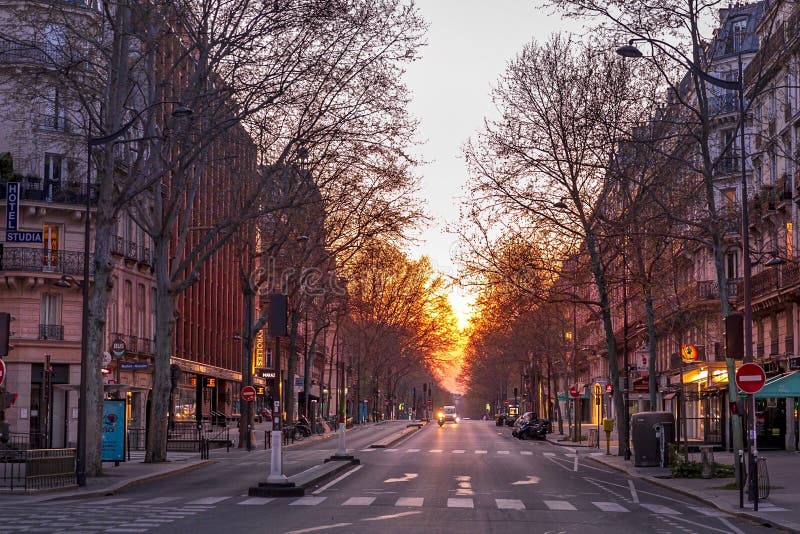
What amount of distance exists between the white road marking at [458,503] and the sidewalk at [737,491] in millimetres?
5023

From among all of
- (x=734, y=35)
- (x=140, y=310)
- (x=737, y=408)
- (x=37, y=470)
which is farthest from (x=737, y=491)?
(x=140, y=310)

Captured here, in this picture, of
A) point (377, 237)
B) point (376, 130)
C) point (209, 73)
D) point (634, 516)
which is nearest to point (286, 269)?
point (377, 237)

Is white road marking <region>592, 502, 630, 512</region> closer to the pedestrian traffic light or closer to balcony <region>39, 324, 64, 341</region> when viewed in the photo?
the pedestrian traffic light

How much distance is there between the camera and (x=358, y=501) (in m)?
23.7

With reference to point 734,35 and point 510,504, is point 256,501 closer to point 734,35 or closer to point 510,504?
point 510,504

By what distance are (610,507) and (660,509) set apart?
3.26ft

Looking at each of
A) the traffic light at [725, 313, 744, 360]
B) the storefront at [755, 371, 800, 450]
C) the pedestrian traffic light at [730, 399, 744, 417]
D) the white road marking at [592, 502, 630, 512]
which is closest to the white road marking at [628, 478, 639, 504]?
the white road marking at [592, 502, 630, 512]

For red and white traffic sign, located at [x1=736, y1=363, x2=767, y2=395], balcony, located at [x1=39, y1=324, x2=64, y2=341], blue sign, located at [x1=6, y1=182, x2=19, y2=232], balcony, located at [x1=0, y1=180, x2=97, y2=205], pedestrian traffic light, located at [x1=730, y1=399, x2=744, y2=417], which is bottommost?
pedestrian traffic light, located at [x1=730, y1=399, x2=744, y2=417]

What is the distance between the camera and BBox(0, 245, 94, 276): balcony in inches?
2121

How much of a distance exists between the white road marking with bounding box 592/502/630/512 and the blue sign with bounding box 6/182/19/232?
29569mm

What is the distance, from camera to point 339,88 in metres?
37.9

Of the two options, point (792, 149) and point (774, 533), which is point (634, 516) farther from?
point (792, 149)

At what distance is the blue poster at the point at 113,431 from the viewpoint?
3525cm

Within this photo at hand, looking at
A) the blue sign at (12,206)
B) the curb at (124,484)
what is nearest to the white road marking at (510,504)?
the curb at (124,484)
